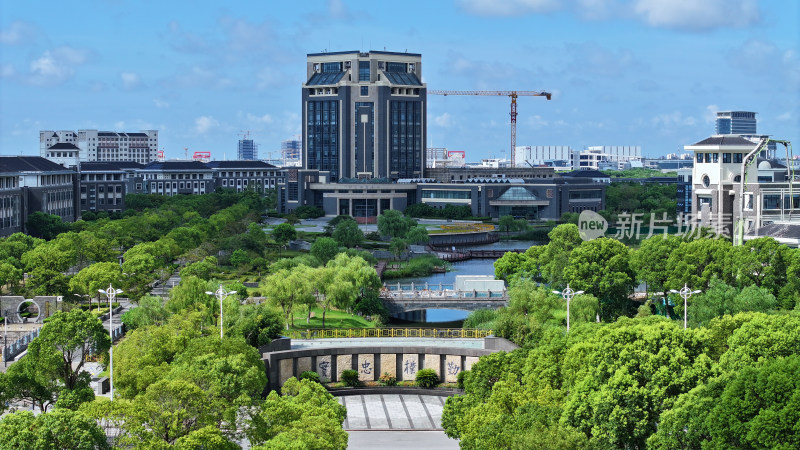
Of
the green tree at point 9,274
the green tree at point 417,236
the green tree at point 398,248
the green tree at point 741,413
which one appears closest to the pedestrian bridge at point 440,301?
the green tree at point 9,274

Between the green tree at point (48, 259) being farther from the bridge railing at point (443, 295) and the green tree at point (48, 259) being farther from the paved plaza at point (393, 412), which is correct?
the paved plaza at point (393, 412)

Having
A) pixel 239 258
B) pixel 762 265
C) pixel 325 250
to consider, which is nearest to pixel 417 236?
pixel 325 250

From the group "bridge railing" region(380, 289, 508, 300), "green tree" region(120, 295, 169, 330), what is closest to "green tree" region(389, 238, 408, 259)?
"bridge railing" region(380, 289, 508, 300)

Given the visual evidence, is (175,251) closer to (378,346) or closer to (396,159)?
(378,346)

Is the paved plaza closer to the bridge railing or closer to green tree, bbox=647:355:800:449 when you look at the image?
green tree, bbox=647:355:800:449

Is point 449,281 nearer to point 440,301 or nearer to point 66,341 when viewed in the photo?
point 440,301
